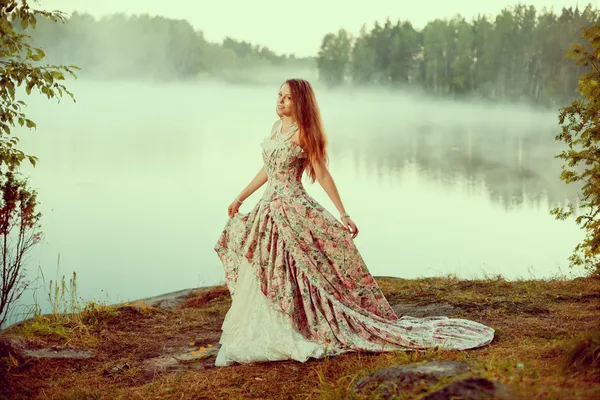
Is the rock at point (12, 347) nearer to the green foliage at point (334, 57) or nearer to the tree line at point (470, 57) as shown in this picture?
the tree line at point (470, 57)

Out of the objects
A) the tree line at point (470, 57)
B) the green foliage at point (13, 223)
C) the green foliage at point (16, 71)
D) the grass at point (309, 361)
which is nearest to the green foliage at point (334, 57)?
the tree line at point (470, 57)

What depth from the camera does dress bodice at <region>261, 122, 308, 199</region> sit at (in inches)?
216

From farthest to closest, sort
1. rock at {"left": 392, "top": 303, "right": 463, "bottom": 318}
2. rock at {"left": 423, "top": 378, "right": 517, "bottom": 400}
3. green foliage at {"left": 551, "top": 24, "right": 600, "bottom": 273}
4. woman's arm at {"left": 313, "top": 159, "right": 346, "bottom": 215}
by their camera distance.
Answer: green foliage at {"left": 551, "top": 24, "right": 600, "bottom": 273}, rock at {"left": 392, "top": 303, "right": 463, "bottom": 318}, woman's arm at {"left": 313, "top": 159, "right": 346, "bottom": 215}, rock at {"left": 423, "top": 378, "right": 517, "bottom": 400}

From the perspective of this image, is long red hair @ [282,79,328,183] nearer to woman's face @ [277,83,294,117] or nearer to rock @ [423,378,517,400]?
woman's face @ [277,83,294,117]

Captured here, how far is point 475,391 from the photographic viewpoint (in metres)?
3.22

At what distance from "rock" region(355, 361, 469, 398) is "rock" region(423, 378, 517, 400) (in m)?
0.20

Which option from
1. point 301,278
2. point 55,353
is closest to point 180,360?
point 55,353

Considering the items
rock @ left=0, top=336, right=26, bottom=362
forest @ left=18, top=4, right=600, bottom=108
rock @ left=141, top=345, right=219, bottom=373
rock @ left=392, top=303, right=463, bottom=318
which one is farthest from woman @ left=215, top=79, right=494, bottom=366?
forest @ left=18, top=4, right=600, bottom=108

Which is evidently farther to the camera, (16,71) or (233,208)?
(233,208)

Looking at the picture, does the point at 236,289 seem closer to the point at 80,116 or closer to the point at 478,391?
the point at 478,391

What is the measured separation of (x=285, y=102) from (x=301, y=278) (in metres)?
1.45

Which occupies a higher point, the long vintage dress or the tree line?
the tree line

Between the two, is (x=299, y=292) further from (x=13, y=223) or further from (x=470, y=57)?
(x=470, y=57)

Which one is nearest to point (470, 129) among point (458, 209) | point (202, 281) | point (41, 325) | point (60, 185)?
point (458, 209)
